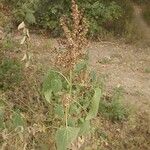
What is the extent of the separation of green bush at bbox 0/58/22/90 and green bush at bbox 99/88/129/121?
117cm

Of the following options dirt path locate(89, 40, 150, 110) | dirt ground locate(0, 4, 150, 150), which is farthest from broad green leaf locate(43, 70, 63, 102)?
dirt path locate(89, 40, 150, 110)

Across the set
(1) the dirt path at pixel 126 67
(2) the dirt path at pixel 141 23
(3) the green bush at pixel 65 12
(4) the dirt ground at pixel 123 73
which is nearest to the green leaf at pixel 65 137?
(4) the dirt ground at pixel 123 73

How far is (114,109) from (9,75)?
145cm

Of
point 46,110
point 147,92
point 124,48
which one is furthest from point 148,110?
point 124,48

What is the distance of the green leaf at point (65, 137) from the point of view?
3.35 metres

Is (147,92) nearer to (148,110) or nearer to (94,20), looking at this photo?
(148,110)

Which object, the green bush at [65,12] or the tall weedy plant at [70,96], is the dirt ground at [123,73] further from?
the tall weedy plant at [70,96]

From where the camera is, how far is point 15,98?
20.4ft

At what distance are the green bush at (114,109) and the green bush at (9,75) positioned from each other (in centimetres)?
117

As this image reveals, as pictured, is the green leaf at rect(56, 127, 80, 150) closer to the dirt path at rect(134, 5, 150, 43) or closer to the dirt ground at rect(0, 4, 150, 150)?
the dirt ground at rect(0, 4, 150, 150)

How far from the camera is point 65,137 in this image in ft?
11.1

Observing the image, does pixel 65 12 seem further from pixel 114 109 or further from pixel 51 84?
pixel 51 84

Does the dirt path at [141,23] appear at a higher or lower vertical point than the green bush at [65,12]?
lower

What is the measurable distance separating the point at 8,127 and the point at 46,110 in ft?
3.77
